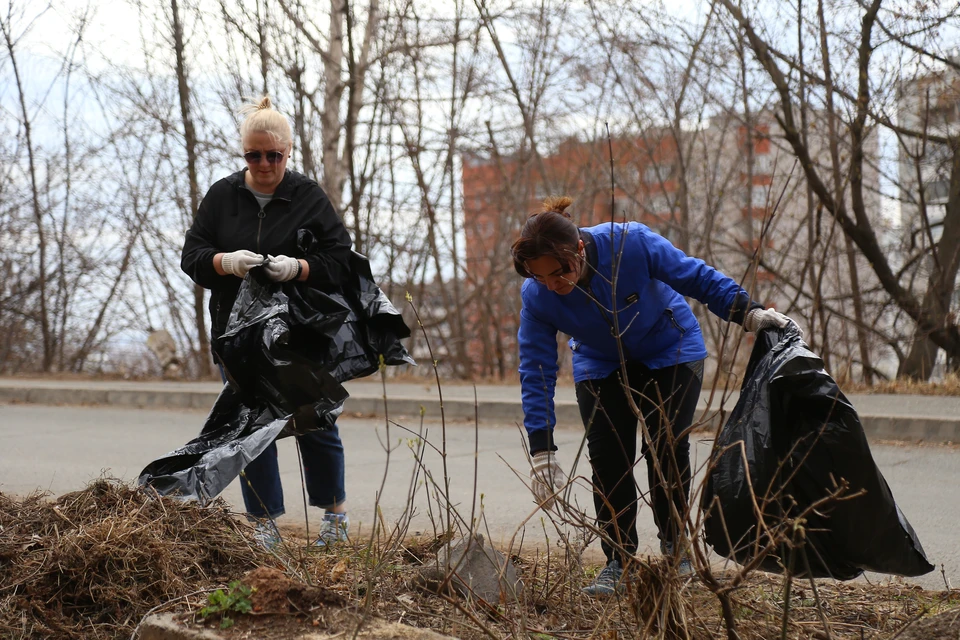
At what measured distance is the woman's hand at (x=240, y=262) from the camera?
12.0 feet

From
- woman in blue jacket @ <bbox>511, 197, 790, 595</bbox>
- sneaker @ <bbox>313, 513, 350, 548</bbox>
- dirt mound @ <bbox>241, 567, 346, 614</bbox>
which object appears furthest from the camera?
sneaker @ <bbox>313, 513, 350, 548</bbox>

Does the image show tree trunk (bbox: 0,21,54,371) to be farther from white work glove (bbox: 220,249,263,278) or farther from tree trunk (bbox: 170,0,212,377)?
white work glove (bbox: 220,249,263,278)

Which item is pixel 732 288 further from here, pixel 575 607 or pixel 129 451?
pixel 129 451

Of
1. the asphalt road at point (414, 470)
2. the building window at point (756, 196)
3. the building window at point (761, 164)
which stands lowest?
the asphalt road at point (414, 470)

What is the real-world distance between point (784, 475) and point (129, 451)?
6.25m

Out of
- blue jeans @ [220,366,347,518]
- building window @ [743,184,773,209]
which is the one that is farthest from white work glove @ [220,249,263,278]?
building window @ [743,184,773,209]

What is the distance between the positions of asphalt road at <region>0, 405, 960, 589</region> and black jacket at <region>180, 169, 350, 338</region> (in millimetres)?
789

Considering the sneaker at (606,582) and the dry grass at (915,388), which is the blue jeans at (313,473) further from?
the dry grass at (915,388)

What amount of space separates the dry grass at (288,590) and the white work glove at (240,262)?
95 cm

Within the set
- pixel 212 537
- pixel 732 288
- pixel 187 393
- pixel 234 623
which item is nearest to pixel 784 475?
pixel 732 288

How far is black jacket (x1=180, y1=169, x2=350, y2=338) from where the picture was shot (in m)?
3.85

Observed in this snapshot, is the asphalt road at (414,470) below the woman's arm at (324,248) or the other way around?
below

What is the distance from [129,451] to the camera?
7652 millimetres

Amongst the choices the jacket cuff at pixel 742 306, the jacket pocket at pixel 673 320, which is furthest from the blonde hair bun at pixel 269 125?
the jacket cuff at pixel 742 306
